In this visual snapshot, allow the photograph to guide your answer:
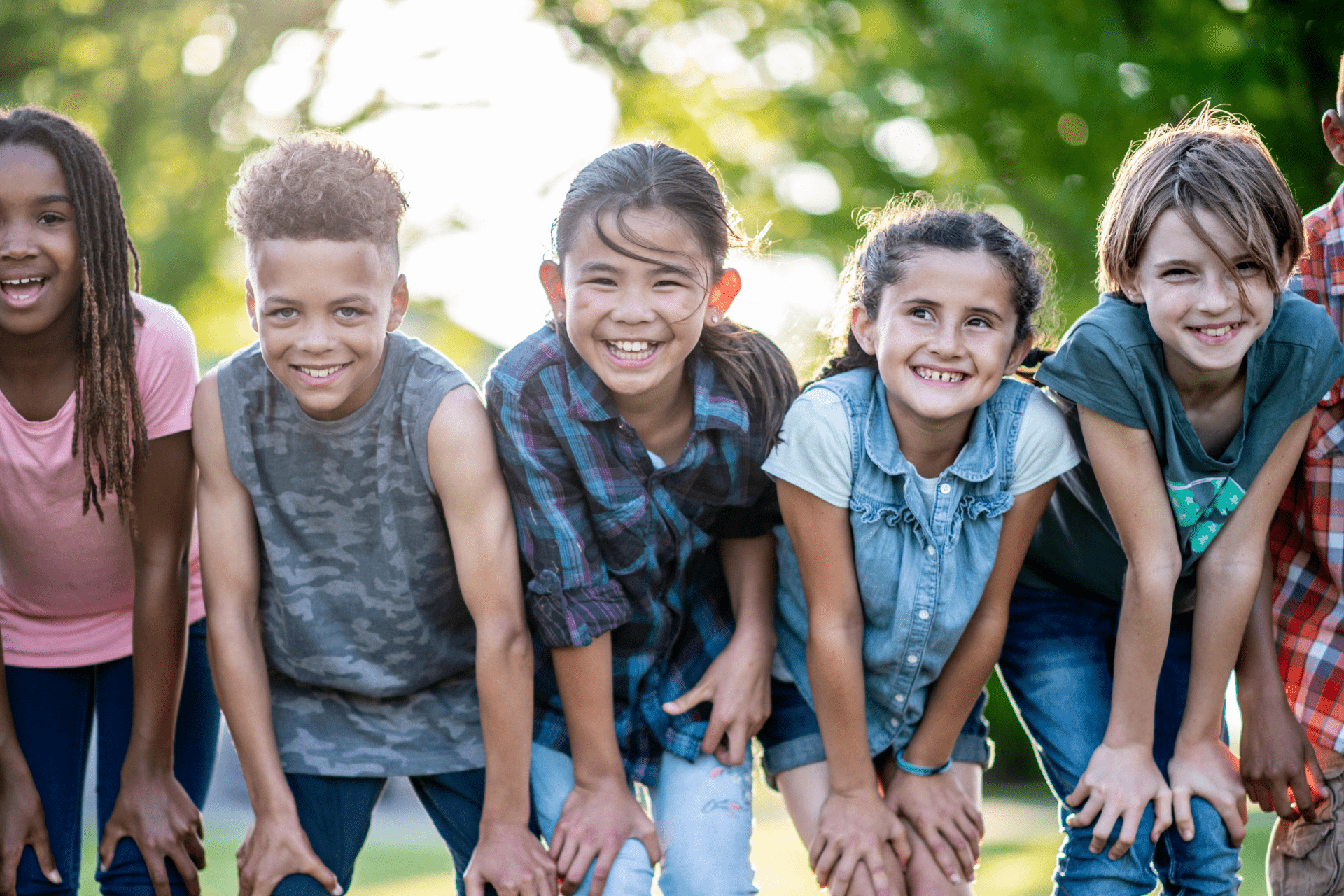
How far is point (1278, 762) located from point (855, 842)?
0.92m

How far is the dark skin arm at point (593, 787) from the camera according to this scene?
2.37 m

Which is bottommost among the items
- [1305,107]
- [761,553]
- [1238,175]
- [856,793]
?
[856,793]

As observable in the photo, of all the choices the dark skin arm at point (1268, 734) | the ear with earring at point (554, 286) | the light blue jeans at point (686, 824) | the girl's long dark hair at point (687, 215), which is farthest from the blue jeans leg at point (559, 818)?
the dark skin arm at point (1268, 734)

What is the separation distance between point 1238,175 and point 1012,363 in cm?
56

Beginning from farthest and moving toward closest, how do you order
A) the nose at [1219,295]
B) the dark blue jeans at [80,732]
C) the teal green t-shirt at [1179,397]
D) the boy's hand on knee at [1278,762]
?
the dark blue jeans at [80,732] < the boy's hand on knee at [1278,762] < the teal green t-shirt at [1179,397] < the nose at [1219,295]

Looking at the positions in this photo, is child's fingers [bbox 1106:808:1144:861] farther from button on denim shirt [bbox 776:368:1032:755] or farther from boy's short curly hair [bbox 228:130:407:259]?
boy's short curly hair [bbox 228:130:407:259]

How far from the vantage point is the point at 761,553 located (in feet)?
8.57

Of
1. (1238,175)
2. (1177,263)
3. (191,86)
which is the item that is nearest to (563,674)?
(1177,263)

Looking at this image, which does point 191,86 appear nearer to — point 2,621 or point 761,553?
point 2,621

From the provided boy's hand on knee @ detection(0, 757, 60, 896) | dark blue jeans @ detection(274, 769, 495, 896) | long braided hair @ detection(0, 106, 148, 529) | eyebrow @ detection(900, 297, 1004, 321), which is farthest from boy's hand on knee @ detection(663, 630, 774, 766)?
boy's hand on knee @ detection(0, 757, 60, 896)

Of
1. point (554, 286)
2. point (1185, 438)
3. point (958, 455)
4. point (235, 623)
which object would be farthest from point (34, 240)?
point (1185, 438)

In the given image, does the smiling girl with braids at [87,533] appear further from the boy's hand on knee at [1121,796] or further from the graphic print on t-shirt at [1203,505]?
the graphic print on t-shirt at [1203,505]

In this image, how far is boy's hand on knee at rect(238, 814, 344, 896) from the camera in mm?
2318

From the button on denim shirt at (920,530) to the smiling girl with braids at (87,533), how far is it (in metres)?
1.38
